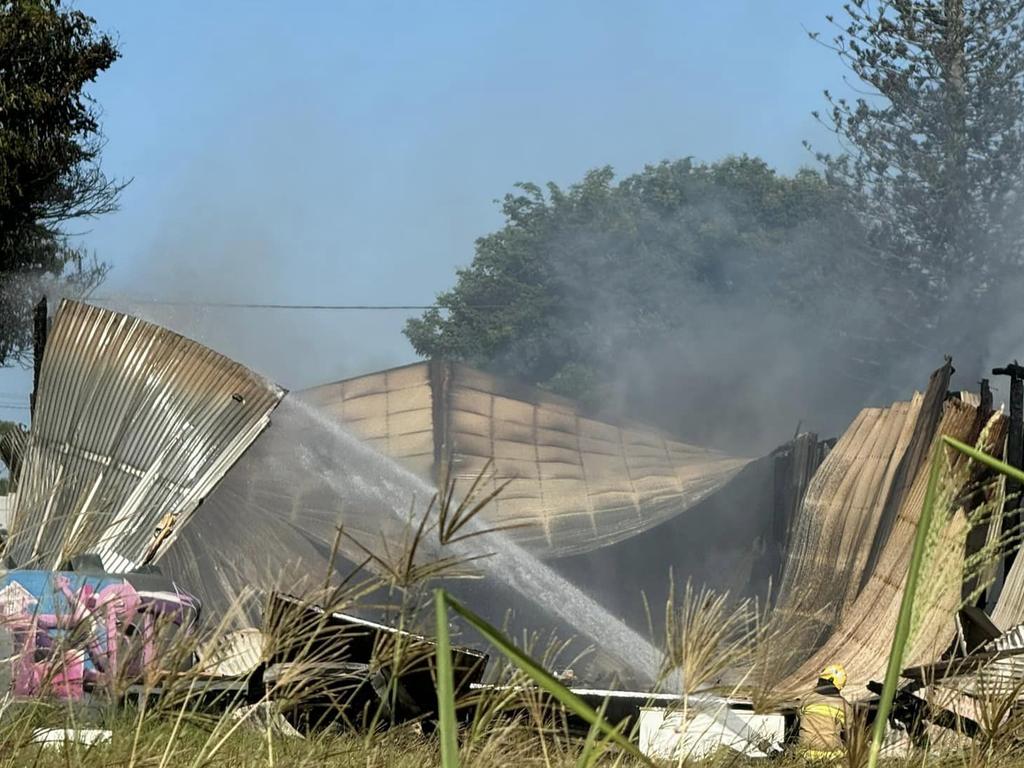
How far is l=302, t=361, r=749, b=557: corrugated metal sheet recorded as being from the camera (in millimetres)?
14984

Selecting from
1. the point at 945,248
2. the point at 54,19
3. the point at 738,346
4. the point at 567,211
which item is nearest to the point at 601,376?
the point at 738,346

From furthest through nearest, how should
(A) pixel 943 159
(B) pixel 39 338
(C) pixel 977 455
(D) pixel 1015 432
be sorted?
(A) pixel 943 159 < (B) pixel 39 338 < (D) pixel 1015 432 < (C) pixel 977 455

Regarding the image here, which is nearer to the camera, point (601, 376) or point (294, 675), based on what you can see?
point (294, 675)

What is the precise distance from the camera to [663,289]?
108 feet

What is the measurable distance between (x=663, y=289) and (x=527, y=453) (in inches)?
706

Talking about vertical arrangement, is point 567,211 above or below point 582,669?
above

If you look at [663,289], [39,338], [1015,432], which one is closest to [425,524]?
[1015,432]

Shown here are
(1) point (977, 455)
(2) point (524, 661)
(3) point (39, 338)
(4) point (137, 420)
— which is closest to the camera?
(2) point (524, 661)

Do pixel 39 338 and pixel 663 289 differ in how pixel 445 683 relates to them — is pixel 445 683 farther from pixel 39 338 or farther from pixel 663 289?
pixel 663 289

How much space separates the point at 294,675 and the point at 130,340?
912 centimetres

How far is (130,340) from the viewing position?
11.5m

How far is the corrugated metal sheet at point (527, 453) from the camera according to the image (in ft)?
49.2

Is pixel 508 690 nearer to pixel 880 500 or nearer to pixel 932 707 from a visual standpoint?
pixel 932 707

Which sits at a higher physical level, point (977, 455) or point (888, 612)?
point (977, 455)
